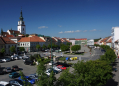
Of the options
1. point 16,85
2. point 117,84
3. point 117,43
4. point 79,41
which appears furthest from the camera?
→ point 79,41

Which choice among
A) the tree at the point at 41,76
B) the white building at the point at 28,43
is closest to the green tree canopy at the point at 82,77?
the tree at the point at 41,76

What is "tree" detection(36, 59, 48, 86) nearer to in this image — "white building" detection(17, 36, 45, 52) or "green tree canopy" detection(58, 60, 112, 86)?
"green tree canopy" detection(58, 60, 112, 86)

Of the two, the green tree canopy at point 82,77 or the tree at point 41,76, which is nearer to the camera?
the tree at point 41,76

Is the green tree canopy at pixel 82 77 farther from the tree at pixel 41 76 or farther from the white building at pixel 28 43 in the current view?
the white building at pixel 28 43

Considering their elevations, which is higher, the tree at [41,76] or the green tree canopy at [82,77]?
the tree at [41,76]

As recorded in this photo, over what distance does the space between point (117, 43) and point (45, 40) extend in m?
42.9

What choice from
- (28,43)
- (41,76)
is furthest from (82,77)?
(28,43)

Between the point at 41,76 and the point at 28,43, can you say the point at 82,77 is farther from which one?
the point at 28,43

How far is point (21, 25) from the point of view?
119 meters

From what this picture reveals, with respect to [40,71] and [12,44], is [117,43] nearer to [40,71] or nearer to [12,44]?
[12,44]

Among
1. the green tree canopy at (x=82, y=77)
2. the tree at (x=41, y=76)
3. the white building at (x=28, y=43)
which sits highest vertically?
the white building at (x=28, y=43)

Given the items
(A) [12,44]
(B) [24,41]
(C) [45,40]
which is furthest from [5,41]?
(C) [45,40]

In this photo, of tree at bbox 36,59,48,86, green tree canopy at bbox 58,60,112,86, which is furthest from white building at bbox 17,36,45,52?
tree at bbox 36,59,48,86

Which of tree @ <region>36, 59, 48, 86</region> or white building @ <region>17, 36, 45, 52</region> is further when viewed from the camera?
white building @ <region>17, 36, 45, 52</region>
